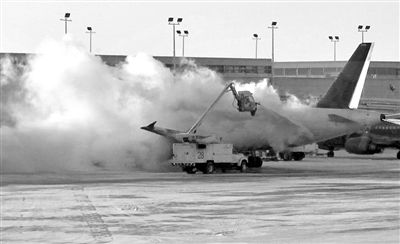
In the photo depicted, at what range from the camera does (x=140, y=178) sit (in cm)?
4725

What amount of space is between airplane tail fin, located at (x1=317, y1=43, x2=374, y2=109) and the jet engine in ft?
60.2

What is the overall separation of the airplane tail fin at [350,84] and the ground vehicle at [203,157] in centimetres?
1361

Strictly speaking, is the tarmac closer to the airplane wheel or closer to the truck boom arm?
the airplane wheel

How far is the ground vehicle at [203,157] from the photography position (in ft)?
172

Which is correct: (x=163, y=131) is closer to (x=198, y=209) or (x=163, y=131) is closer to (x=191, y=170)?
(x=191, y=170)

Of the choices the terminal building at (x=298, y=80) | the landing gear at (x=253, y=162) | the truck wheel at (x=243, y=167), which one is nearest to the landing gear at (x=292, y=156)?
the terminal building at (x=298, y=80)

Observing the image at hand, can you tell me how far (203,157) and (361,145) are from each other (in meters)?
37.2

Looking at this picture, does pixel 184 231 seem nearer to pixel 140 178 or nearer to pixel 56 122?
pixel 140 178

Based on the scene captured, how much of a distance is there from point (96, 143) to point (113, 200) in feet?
71.7

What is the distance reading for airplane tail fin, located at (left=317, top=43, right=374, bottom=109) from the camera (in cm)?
6581

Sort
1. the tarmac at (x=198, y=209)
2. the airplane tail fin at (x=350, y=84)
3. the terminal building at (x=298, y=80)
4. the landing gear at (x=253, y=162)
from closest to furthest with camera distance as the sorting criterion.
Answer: the tarmac at (x=198, y=209) → the landing gear at (x=253, y=162) → the airplane tail fin at (x=350, y=84) → the terminal building at (x=298, y=80)

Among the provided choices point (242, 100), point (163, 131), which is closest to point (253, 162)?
point (242, 100)

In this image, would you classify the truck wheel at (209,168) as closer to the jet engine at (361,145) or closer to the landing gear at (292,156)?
the landing gear at (292,156)

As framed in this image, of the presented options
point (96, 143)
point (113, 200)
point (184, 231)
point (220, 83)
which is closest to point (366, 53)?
point (220, 83)
